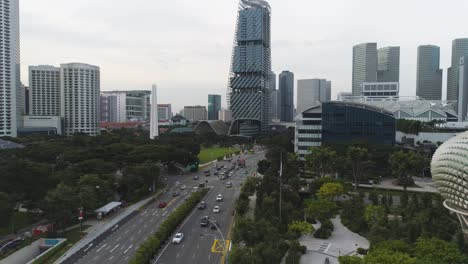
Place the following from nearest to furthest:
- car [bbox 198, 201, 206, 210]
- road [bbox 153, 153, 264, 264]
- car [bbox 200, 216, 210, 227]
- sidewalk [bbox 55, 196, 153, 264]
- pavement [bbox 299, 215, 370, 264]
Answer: road [bbox 153, 153, 264, 264], pavement [bbox 299, 215, 370, 264], sidewalk [bbox 55, 196, 153, 264], car [bbox 200, 216, 210, 227], car [bbox 198, 201, 206, 210]

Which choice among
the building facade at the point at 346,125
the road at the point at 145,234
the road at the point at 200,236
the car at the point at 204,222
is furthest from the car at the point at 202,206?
the building facade at the point at 346,125

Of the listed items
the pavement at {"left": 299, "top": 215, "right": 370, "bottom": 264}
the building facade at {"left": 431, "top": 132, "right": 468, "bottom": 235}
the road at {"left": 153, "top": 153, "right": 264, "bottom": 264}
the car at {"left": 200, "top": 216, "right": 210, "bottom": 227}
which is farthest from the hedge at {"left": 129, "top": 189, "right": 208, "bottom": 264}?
the building facade at {"left": 431, "top": 132, "right": 468, "bottom": 235}

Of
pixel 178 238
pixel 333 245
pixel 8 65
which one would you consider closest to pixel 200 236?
pixel 178 238

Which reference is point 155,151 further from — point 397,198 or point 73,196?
point 397,198

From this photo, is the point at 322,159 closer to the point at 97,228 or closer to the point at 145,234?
the point at 145,234

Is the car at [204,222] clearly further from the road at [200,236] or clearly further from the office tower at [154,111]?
the office tower at [154,111]

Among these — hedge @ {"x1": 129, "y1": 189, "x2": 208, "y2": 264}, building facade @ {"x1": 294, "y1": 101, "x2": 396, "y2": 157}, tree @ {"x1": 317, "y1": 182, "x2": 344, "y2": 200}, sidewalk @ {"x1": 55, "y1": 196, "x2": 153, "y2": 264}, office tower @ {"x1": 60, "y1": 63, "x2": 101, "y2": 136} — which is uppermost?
office tower @ {"x1": 60, "y1": 63, "x2": 101, "y2": 136}

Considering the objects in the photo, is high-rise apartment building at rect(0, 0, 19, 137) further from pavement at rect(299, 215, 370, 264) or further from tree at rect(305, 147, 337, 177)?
pavement at rect(299, 215, 370, 264)

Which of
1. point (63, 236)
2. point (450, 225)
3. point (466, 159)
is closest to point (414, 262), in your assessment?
point (466, 159)
